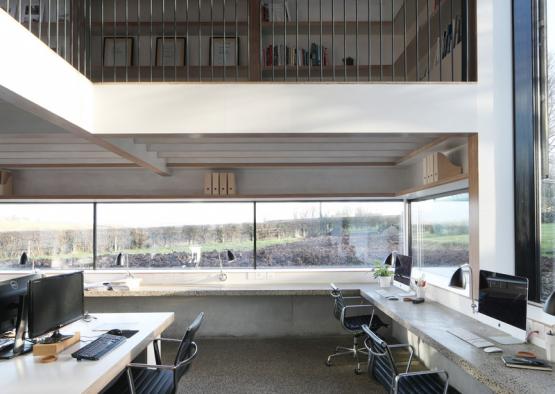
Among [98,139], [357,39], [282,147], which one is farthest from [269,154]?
[98,139]

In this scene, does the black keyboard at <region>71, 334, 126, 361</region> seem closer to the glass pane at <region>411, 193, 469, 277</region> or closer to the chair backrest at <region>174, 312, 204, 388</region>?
Answer: the chair backrest at <region>174, 312, 204, 388</region>

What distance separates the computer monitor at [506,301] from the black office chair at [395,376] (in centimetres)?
Answer: 54

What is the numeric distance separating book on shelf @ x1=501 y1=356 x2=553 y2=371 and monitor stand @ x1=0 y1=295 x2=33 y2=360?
297 centimetres

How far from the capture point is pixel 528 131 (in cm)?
350

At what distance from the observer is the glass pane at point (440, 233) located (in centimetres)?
466

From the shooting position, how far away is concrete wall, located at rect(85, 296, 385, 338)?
19.1ft

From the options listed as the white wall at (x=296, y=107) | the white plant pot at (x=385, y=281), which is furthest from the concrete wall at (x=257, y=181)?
the white wall at (x=296, y=107)

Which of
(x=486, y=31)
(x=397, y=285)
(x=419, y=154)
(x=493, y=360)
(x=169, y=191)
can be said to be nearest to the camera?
(x=493, y=360)

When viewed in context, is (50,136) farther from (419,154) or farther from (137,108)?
(419,154)

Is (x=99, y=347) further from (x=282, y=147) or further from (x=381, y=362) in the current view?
(x=282, y=147)

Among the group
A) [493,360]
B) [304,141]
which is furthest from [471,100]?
[493,360]

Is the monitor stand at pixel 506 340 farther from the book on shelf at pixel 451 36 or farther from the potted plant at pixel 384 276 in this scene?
the book on shelf at pixel 451 36

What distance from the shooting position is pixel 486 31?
11.8 ft

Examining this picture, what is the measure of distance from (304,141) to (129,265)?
3.47 metres
